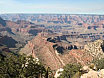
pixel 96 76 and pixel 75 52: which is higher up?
pixel 96 76

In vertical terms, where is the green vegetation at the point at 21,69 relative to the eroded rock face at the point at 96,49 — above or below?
above

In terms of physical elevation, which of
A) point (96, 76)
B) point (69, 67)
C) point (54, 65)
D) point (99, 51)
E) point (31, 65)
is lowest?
point (54, 65)

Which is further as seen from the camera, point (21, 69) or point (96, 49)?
point (96, 49)

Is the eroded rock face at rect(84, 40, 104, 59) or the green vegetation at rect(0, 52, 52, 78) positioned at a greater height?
the green vegetation at rect(0, 52, 52, 78)

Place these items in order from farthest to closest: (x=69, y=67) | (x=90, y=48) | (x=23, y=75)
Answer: (x=90, y=48), (x=69, y=67), (x=23, y=75)

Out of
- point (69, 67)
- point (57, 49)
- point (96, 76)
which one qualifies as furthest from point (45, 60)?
point (96, 76)

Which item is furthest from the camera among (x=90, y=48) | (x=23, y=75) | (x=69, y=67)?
(x=90, y=48)

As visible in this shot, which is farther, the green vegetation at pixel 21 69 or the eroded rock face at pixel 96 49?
the eroded rock face at pixel 96 49

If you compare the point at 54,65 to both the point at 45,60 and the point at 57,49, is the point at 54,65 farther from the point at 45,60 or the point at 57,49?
the point at 57,49

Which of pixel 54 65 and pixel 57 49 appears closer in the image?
pixel 54 65

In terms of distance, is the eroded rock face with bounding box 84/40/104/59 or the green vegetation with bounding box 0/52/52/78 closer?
the green vegetation with bounding box 0/52/52/78

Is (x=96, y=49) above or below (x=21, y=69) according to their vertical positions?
below
